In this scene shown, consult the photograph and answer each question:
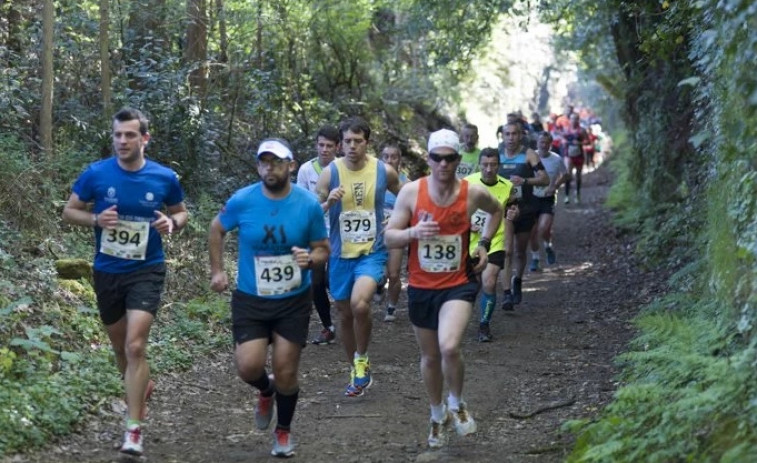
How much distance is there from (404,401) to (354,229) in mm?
1541

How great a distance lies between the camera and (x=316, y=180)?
10.8 meters

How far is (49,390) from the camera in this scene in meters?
7.73

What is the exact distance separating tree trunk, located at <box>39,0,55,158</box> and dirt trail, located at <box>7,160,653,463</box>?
3494 millimetres

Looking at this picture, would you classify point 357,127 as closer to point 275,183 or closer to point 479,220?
point 275,183

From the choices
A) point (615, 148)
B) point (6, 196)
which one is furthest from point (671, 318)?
point (615, 148)

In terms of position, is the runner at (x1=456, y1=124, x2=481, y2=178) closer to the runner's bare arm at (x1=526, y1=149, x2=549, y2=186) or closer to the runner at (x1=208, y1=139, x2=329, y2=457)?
the runner's bare arm at (x1=526, y1=149, x2=549, y2=186)

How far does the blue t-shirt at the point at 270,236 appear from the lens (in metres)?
7.10

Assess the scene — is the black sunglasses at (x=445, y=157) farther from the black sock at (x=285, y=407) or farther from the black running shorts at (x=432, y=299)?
the black sock at (x=285, y=407)

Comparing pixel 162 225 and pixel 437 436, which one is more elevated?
pixel 162 225

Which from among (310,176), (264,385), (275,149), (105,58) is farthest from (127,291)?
(105,58)

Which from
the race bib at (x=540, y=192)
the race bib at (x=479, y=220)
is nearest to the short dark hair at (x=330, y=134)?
the race bib at (x=479, y=220)

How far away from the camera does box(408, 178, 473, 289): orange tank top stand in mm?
7391

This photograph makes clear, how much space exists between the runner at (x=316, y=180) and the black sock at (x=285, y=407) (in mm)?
3163

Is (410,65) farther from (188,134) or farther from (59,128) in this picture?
(59,128)
